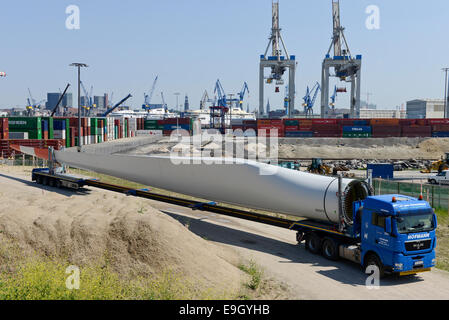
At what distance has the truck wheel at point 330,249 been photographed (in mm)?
16355

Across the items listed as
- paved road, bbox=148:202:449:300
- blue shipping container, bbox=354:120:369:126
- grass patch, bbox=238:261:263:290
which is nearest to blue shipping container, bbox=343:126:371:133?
blue shipping container, bbox=354:120:369:126

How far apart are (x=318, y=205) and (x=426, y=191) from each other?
42.2 ft

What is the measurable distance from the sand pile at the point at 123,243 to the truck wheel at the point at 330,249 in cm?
381

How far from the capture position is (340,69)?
12169cm

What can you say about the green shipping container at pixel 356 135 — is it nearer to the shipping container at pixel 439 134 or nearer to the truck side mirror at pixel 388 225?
the shipping container at pixel 439 134

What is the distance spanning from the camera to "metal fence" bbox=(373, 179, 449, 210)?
26.0 metres

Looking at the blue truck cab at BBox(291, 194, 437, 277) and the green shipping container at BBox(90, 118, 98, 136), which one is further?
the green shipping container at BBox(90, 118, 98, 136)

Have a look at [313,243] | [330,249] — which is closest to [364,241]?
[330,249]

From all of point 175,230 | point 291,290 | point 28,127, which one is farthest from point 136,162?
point 28,127

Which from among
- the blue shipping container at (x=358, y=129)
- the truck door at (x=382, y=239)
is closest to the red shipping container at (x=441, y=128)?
the blue shipping container at (x=358, y=129)

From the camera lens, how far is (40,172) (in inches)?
1296

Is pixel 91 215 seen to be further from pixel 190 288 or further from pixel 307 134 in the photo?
pixel 307 134

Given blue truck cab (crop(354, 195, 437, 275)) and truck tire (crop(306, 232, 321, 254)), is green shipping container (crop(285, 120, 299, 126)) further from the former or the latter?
blue truck cab (crop(354, 195, 437, 275))
